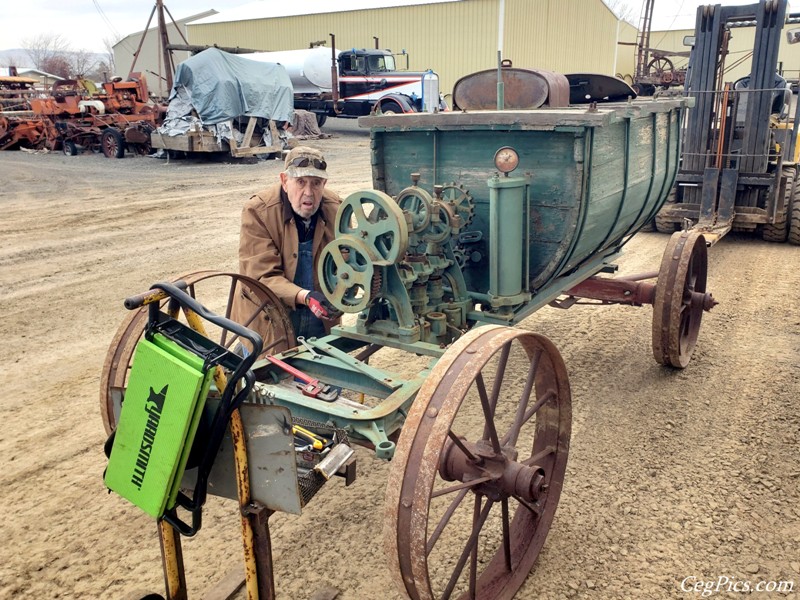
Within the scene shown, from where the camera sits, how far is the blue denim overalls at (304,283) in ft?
12.3

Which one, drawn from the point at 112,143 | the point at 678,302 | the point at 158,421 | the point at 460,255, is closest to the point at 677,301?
the point at 678,302

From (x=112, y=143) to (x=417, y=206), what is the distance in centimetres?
1545

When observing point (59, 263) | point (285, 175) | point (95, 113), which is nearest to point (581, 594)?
point (285, 175)

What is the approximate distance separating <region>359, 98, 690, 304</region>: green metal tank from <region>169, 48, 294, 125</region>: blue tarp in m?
12.6

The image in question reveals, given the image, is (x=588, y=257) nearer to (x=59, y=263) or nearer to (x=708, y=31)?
(x=708, y=31)

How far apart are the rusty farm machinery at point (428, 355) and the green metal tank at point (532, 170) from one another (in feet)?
0.04

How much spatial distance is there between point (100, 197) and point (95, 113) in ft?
23.0

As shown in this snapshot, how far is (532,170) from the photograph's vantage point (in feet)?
11.2

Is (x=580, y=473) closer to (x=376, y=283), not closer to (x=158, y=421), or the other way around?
(x=376, y=283)

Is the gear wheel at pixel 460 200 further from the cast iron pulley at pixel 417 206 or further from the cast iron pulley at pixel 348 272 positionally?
the cast iron pulley at pixel 348 272

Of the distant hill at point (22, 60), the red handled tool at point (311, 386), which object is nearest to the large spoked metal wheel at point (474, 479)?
the red handled tool at point (311, 386)

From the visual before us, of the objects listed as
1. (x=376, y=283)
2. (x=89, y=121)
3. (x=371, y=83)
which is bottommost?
(x=376, y=283)

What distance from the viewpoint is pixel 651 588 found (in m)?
2.71

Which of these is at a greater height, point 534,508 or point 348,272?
point 348,272
